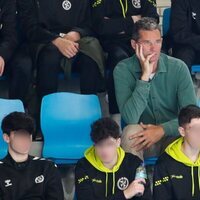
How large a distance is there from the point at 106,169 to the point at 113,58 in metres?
1.18

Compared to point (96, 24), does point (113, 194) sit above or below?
below

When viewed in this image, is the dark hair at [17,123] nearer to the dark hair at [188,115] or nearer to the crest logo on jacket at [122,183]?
the crest logo on jacket at [122,183]

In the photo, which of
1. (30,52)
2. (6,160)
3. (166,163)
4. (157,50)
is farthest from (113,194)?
(30,52)

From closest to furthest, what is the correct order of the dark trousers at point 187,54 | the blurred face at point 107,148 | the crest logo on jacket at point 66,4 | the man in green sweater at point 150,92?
the blurred face at point 107,148 < the man in green sweater at point 150,92 < the dark trousers at point 187,54 < the crest logo on jacket at point 66,4

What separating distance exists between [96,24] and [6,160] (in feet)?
5.11

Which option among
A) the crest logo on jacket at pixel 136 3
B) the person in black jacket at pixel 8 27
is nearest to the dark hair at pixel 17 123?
the person in black jacket at pixel 8 27

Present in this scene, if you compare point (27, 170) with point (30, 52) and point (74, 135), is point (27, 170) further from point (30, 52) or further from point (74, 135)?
point (30, 52)

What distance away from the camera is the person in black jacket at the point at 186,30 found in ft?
13.5

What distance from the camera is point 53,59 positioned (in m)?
3.87

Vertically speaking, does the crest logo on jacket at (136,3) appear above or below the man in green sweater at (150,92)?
above

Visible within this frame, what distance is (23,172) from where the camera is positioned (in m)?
2.91

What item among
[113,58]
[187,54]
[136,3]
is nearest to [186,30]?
[187,54]

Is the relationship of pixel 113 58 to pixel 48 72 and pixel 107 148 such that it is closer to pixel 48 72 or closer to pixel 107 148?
pixel 48 72

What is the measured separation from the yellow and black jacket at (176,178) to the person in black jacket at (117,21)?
116cm
